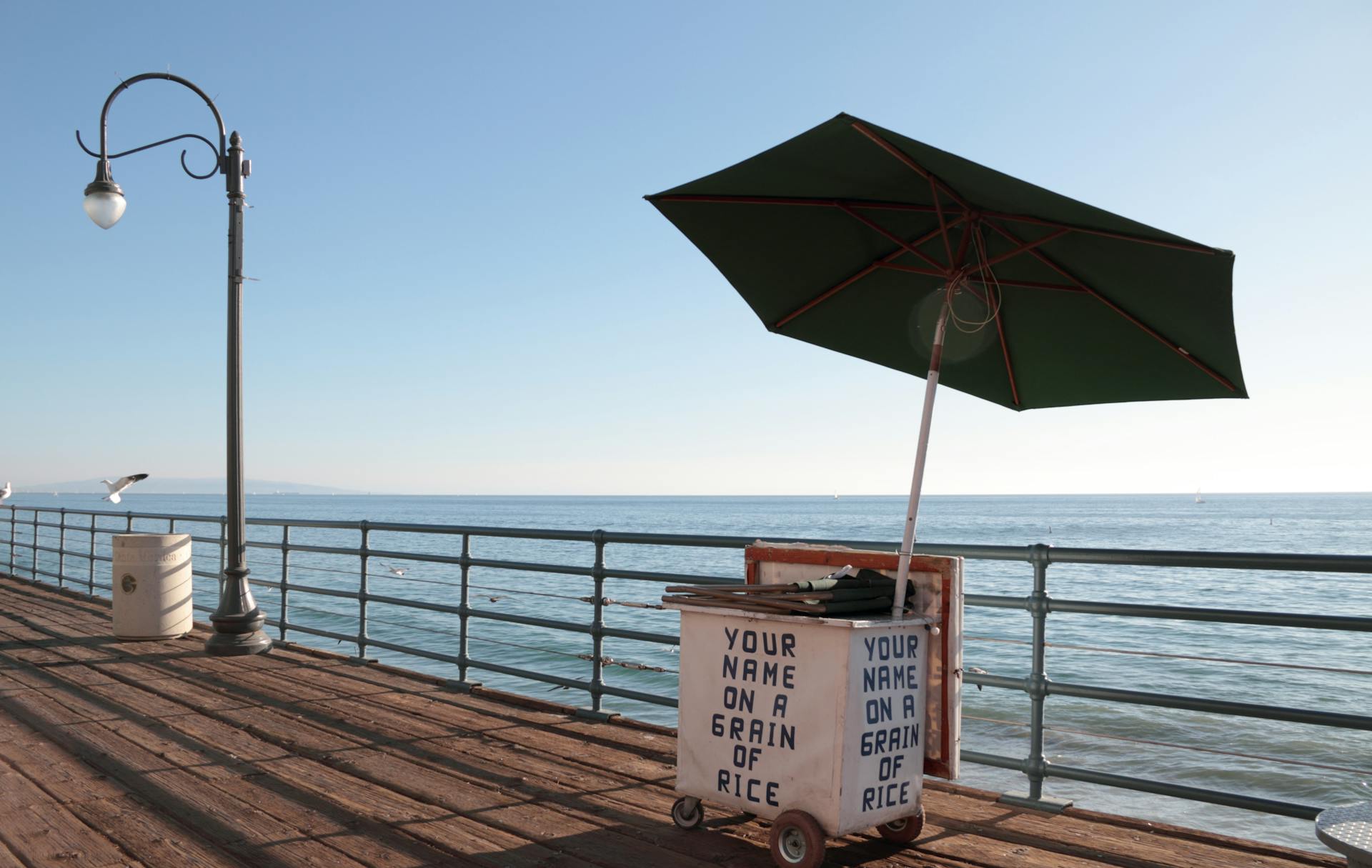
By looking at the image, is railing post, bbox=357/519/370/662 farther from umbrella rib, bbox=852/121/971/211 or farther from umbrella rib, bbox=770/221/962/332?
umbrella rib, bbox=852/121/971/211

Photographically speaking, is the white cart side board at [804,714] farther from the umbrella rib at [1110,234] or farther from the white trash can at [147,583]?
the white trash can at [147,583]

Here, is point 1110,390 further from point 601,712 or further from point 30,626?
point 30,626

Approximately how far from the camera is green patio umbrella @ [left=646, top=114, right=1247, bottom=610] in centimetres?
307

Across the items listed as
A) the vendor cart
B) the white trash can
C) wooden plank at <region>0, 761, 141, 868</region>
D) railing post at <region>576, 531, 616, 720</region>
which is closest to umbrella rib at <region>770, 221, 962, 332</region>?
the vendor cart

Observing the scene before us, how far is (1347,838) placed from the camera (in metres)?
1.98

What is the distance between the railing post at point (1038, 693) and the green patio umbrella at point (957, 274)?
0.74 m

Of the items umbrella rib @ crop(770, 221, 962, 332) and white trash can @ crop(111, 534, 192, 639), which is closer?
umbrella rib @ crop(770, 221, 962, 332)

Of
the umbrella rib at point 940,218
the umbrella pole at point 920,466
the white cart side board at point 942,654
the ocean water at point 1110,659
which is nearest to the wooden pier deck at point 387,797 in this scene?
the white cart side board at point 942,654

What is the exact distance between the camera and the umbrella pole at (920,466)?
3.33m

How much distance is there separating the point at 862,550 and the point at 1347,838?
200 centimetres

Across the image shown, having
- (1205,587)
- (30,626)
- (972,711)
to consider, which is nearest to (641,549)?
(1205,587)

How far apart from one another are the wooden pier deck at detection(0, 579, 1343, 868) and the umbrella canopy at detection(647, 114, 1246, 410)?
1854mm

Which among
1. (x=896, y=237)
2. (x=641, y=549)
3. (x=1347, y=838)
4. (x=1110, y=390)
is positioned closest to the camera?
(x=1347, y=838)

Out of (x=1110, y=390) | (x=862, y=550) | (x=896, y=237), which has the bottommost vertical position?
(x=862, y=550)
